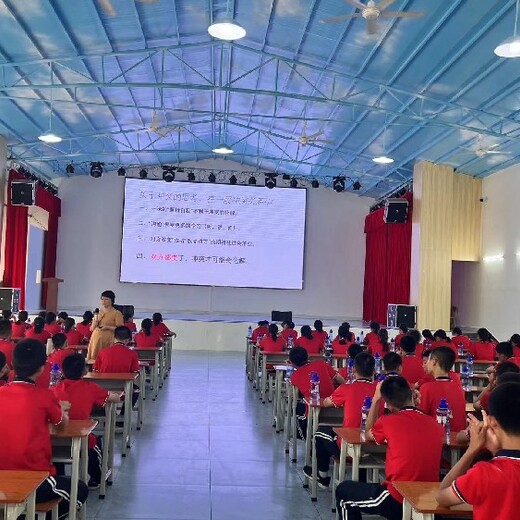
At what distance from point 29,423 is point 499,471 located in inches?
82.6

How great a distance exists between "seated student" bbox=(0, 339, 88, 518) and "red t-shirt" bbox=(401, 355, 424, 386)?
11.7 ft

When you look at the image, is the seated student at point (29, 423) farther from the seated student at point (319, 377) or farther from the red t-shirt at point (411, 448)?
the seated student at point (319, 377)

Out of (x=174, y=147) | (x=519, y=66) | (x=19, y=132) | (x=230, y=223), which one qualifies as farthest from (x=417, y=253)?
(x=19, y=132)

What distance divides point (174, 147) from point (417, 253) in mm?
7377

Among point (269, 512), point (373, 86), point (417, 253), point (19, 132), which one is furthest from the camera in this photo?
point (417, 253)

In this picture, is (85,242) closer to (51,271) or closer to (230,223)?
(51,271)

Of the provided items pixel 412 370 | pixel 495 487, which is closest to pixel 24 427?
pixel 495 487

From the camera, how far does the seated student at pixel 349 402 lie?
4.07 m

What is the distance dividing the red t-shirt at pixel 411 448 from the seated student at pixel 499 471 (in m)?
0.74

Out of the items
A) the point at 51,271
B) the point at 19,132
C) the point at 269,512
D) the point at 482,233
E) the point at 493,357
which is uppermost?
the point at 19,132

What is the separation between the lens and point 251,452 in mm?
5660

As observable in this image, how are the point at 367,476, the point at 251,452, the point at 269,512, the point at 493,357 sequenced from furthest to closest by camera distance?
the point at 493,357
the point at 251,452
the point at 367,476
the point at 269,512

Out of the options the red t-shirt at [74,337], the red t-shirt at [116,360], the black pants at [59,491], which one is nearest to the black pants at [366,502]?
the black pants at [59,491]

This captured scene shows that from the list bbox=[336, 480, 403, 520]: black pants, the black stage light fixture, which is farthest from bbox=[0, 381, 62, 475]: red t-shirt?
the black stage light fixture
